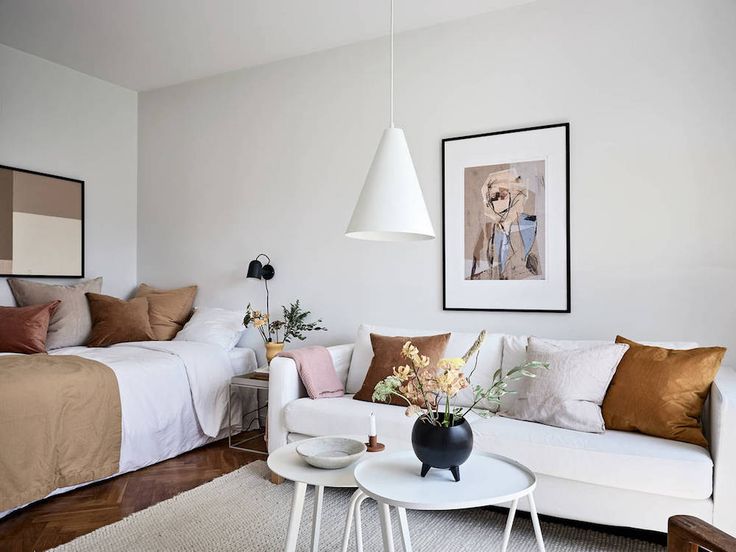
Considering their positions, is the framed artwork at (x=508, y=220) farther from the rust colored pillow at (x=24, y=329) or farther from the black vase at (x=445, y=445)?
the rust colored pillow at (x=24, y=329)

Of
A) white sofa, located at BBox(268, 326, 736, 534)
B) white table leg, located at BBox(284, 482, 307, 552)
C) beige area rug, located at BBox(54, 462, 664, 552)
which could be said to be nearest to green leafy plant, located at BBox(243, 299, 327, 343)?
white sofa, located at BBox(268, 326, 736, 534)

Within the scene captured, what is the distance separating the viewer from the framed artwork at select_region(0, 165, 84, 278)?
160 inches

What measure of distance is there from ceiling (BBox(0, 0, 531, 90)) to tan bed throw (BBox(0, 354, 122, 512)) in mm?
2167

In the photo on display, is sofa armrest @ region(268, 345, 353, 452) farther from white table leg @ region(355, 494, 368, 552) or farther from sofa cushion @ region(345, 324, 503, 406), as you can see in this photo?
white table leg @ region(355, 494, 368, 552)

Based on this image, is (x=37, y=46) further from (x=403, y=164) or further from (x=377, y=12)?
(x=403, y=164)

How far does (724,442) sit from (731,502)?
0.22m

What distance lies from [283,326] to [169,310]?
952mm

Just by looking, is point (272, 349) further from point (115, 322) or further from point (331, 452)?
point (331, 452)

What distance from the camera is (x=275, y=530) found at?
2543 millimetres

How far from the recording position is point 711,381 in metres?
2.43

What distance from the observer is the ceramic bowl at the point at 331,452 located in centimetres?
192

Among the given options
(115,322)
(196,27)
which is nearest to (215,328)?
(115,322)

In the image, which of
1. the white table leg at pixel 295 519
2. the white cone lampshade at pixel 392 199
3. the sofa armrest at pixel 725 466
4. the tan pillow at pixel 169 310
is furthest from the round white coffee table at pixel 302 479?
the tan pillow at pixel 169 310

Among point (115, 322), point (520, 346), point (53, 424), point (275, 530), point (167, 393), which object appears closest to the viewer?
point (275, 530)
